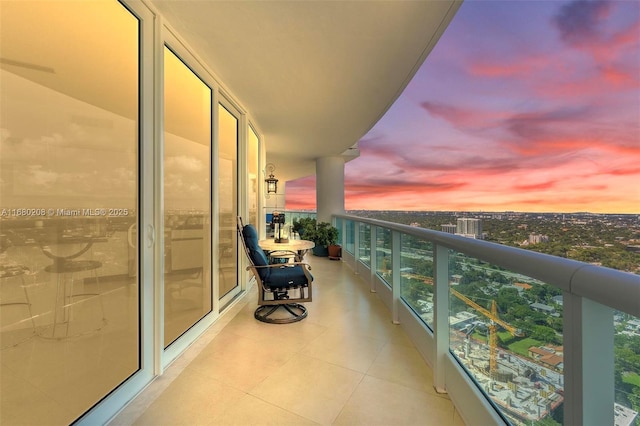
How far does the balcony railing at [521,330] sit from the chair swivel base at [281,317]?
1.35 m

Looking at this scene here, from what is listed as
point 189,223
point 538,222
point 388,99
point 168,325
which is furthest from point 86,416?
point 388,99

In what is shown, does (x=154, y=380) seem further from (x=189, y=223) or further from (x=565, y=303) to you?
(x=565, y=303)

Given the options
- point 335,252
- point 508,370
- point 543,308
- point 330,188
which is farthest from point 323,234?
point 543,308

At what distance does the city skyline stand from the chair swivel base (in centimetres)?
255

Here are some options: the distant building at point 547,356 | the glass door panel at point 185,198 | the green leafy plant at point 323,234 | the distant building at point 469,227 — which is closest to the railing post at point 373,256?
the distant building at point 469,227

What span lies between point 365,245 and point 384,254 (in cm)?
109

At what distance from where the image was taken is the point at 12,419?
48.4 inches

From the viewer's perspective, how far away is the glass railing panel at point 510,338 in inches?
40.1

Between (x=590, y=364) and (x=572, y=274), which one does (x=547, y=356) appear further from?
(x=572, y=274)

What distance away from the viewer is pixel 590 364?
816 mm

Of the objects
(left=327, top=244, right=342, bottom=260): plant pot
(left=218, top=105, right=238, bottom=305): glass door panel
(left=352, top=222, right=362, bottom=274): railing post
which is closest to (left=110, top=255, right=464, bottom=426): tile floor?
(left=218, top=105, right=238, bottom=305): glass door panel

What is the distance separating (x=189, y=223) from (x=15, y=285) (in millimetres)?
1524

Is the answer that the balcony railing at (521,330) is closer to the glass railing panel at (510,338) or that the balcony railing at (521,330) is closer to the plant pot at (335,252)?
the glass railing panel at (510,338)

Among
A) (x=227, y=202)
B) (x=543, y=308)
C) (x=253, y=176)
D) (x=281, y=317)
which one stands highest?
(x=253, y=176)
